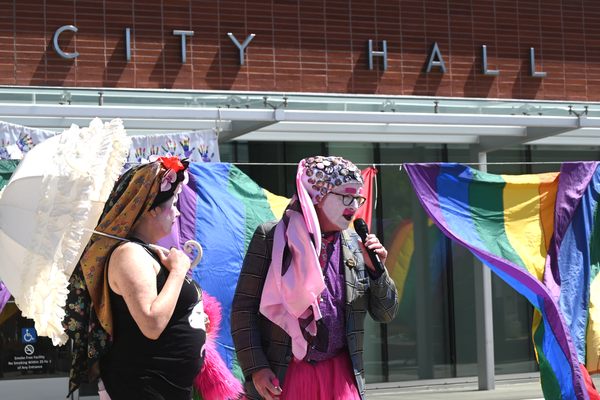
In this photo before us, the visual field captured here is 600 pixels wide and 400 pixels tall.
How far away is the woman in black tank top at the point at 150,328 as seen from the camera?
2.90 meters

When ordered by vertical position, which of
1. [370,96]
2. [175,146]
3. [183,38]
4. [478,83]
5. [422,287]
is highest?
[183,38]

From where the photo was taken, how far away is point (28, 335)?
26.8 feet

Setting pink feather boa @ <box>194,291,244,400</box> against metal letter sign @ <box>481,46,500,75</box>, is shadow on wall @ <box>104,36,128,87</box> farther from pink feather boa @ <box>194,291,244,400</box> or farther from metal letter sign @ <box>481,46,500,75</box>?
pink feather boa @ <box>194,291,244,400</box>

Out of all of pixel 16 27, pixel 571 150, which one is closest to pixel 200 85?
pixel 16 27

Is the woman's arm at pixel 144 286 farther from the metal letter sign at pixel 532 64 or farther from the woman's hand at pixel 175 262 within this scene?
the metal letter sign at pixel 532 64

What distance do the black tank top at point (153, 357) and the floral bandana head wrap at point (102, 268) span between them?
0.17ft

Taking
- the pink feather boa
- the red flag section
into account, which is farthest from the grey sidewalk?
the pink feather boa

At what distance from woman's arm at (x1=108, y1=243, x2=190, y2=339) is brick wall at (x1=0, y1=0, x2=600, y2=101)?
6.27 m

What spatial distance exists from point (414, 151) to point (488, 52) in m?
1.84

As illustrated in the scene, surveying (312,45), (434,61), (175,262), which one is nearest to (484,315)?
(434,61)

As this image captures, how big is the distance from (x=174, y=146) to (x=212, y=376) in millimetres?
4088

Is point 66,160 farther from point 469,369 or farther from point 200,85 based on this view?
point 469,369

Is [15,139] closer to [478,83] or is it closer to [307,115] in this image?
[307,115]

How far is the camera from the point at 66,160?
285 cm
